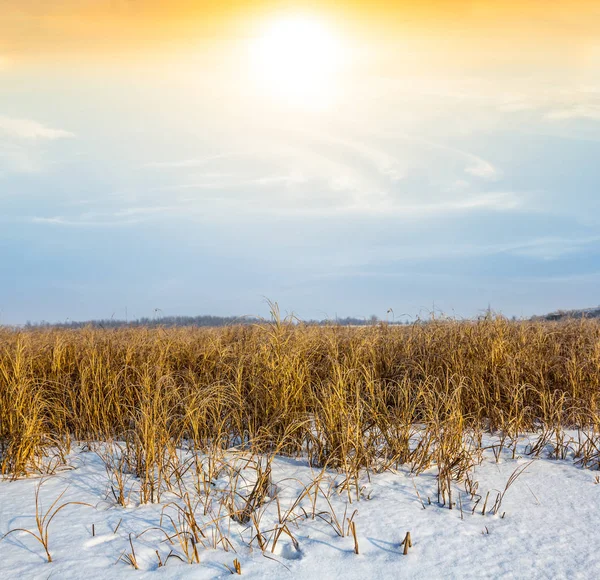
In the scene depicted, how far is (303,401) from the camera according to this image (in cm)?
414

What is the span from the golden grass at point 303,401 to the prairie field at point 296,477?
26 millimetres

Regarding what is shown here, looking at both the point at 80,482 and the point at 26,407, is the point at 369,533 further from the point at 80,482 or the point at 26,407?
the point at 26,407

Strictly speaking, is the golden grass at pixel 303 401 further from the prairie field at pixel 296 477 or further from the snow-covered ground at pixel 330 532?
the snow-covered ground at pixel 330 532

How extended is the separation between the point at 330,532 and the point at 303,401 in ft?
4.81

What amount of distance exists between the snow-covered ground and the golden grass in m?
0.16

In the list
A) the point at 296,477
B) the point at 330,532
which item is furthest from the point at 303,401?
the point at 330,532

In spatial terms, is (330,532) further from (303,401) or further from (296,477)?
(303,401)

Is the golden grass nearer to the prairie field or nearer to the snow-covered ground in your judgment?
the prairie field

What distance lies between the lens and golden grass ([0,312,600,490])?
3.48 m

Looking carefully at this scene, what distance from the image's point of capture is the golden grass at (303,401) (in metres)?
3.48

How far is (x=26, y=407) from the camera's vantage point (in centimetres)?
405

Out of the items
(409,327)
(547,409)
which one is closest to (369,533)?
(547,409)

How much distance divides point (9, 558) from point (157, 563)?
0.76 metres

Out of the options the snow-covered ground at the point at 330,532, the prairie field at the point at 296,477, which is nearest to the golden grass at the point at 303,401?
the prairie field at the point at 296,477
